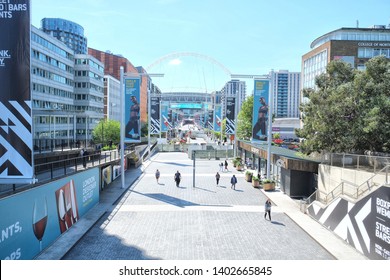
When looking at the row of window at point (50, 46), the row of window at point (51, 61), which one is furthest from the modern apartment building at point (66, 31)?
the row of window at point (51, 61)

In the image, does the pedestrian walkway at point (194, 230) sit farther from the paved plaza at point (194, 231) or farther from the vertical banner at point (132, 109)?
the vertical banner at point (132, 109)

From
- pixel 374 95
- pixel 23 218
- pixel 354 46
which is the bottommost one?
pixel 23 218

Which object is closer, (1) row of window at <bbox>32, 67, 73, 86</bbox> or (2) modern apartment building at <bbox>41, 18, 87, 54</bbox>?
(1) row of window at <bbox>32, 67, 73, 86</bbox>

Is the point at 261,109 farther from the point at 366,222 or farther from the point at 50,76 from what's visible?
the point at 50,76

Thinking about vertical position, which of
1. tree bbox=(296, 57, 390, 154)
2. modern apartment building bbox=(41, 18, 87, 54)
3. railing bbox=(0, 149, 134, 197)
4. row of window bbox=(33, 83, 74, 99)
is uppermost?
modern apartment building bbox=(41, 18, 87, 54)

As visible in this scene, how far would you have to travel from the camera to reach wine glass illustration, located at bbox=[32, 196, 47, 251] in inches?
498

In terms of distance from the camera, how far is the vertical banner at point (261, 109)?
93.4 feet

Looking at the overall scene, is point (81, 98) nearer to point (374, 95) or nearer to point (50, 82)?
point (50, 82)

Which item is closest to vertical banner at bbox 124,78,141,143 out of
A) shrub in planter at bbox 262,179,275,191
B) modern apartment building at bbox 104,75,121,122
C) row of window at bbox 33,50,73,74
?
shrub in planter at bbox 262,179,275,191

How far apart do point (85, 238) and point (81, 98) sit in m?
Answer: 62.7

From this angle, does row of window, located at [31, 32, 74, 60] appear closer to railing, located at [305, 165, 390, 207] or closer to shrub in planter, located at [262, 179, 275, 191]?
shrub in planter, located at [262, 179, 275, 191]

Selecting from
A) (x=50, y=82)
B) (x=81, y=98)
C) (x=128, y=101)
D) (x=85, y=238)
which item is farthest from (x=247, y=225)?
(x=81, y=98)

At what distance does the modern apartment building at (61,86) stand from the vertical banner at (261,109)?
22096mm

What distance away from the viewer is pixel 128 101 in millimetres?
28188
